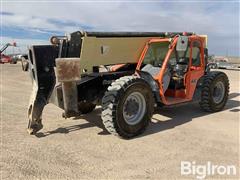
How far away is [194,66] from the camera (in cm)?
820

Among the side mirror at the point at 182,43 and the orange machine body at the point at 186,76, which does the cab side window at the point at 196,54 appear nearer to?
the orange machine body at the point at 186,76

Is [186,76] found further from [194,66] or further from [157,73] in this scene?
[157,73]

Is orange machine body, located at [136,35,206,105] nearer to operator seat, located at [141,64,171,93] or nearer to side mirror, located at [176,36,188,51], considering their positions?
side mirror, located at [176,36,188,51]

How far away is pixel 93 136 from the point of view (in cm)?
631

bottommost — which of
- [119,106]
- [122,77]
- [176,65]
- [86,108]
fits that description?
[86,108]

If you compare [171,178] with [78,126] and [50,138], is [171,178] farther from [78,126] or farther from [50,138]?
[78,126]

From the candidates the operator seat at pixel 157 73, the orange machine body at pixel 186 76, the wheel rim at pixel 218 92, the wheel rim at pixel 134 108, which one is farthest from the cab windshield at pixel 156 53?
the wheel rim at pixel 218 92

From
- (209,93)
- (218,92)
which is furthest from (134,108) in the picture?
(218,92)

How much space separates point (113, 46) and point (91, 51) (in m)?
0.65

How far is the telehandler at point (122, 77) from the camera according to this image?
604 cm

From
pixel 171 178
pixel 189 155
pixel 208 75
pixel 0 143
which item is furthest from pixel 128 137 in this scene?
pixel 208 75

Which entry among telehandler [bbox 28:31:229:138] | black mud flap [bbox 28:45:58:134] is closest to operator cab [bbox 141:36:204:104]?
telehandler [bbox 28:31:229:138]

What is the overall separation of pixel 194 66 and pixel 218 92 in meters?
1.19

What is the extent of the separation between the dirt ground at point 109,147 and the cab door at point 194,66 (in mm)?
758
